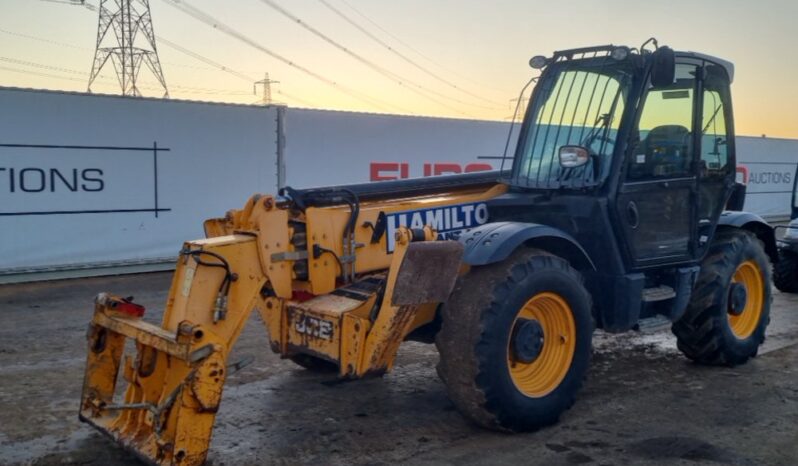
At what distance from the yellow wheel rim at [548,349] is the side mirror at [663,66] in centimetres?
171

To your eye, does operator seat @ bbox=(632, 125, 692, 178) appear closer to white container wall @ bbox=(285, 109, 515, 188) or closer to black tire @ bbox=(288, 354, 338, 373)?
black tire @ bbox=(288, 354, 338, 373)

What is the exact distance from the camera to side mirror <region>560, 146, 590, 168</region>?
5.52m

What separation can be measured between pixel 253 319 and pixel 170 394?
4.70 meters

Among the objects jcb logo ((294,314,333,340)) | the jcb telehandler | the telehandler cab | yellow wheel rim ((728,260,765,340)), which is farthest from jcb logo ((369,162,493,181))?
jcb logo ((294,314,333,340))

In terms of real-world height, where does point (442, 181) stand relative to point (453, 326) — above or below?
above

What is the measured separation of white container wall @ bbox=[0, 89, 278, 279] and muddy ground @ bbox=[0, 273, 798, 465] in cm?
415

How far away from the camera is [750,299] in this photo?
699 cm

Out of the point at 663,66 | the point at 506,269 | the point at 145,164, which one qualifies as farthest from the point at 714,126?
the point at 145,164

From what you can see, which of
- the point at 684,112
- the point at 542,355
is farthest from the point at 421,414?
the point at 684,112

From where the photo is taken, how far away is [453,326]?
15.6 ft

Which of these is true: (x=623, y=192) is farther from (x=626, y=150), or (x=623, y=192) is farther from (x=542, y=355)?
(x=542, y=355)

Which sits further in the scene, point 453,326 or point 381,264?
point 381,264

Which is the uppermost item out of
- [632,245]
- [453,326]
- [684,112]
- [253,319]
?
[684,112]

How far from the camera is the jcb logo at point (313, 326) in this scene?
4910 mm
